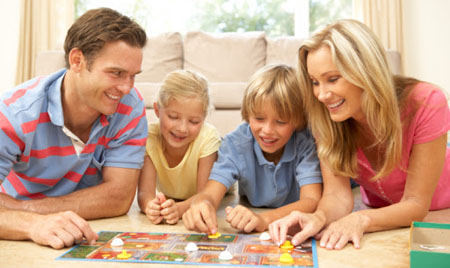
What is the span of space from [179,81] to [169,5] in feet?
11.4

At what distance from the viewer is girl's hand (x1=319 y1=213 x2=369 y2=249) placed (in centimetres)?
133

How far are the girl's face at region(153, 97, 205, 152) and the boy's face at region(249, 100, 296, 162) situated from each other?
0.27m

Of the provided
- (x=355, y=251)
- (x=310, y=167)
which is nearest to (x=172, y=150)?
(x=310, y=167)

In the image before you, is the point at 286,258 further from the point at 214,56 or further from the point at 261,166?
the point at 214,56

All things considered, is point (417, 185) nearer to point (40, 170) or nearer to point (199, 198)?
point (199, 198)

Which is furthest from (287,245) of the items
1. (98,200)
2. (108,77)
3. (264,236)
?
(108,77)

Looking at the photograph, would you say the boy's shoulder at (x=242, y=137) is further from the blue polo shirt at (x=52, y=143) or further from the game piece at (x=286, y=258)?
the game piece at (x=286, y=258)

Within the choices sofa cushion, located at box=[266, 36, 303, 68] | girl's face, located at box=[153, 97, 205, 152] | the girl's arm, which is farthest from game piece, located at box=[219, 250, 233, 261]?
sofa cushion, located at box=[266, 36, 303, 68]

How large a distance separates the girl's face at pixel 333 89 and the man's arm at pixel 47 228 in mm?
820

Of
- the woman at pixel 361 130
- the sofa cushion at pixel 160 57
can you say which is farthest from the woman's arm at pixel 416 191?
the sofa cushion at pixel 160 57

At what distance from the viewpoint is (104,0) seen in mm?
5258

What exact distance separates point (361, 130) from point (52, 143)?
3.52ft

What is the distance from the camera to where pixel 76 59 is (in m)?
1.61

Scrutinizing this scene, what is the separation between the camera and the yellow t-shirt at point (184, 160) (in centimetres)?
200
